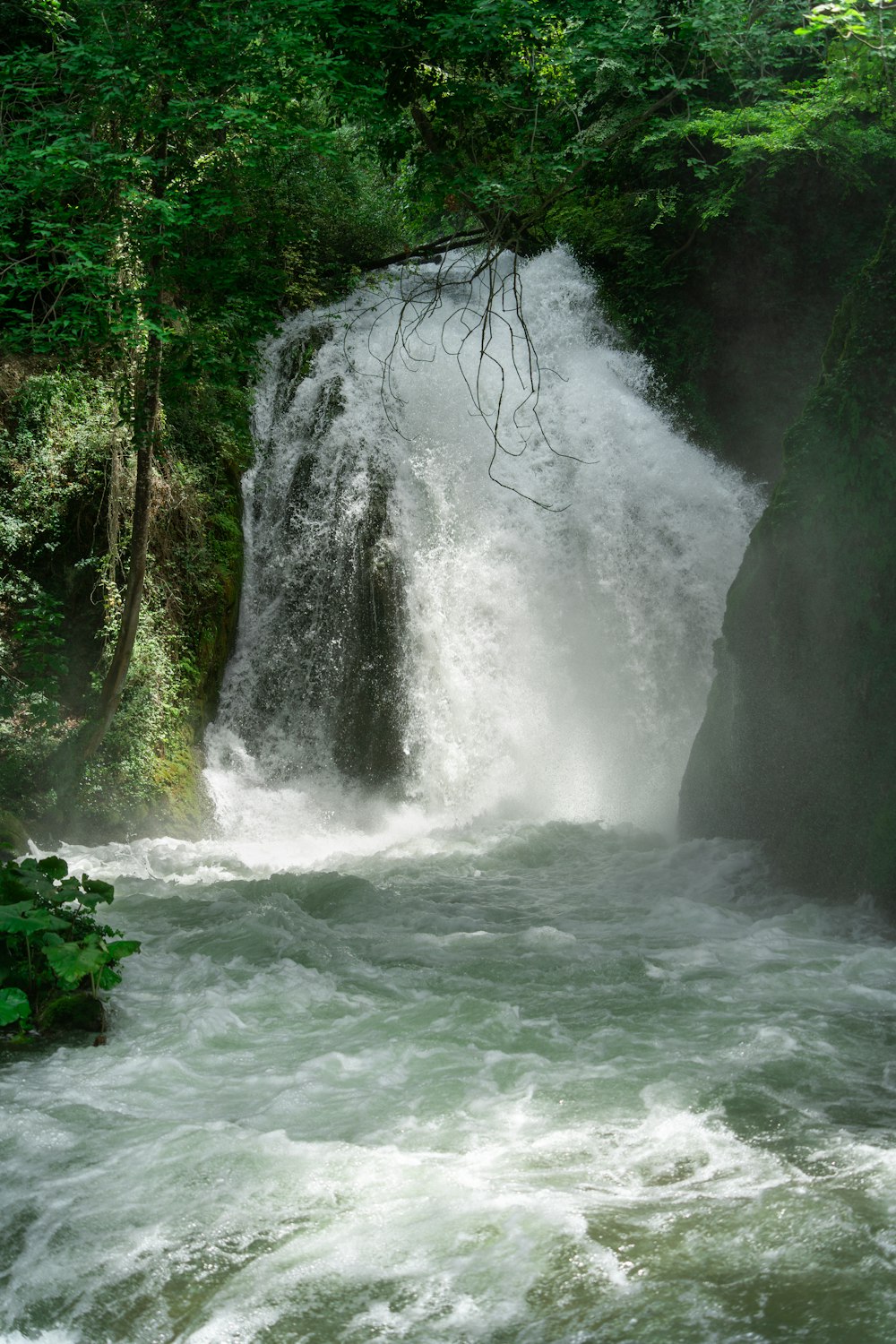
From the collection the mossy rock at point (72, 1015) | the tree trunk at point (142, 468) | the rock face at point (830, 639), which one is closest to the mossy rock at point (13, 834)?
the tree trunk at point (142, 468)

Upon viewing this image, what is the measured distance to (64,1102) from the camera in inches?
174

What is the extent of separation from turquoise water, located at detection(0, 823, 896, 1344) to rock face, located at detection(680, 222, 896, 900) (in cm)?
90

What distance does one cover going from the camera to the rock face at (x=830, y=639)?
7637mm

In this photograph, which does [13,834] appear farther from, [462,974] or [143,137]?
[143,137]

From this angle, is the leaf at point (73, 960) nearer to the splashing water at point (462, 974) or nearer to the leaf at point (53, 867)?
the splashing water at point (462, 974)

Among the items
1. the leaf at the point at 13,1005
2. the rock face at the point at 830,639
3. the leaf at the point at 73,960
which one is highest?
the rock face at the point at 830,639

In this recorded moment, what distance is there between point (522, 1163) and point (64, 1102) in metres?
1.91

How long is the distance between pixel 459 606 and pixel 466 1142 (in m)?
9.01

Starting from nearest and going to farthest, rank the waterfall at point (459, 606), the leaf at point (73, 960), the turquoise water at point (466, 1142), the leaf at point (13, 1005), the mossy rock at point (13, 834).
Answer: the turquoise water at point (466, 1142) → the leaf at point (13, 1005) → the leaf at point (73, 960) → the mossy rock at point (13, 834) → the waterfall at point (459, 606)

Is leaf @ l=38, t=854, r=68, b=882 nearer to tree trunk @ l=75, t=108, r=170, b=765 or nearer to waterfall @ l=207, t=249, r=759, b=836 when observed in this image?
tree trunk @ l=75, t=108, r=170, b=765

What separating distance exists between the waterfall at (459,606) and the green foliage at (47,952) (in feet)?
17.8

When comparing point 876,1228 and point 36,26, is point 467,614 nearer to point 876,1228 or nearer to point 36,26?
point 36,26

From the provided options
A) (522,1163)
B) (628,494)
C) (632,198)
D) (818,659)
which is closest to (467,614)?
(628,494)

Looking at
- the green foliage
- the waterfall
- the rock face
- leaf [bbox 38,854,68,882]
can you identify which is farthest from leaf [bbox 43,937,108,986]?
the waterfall
